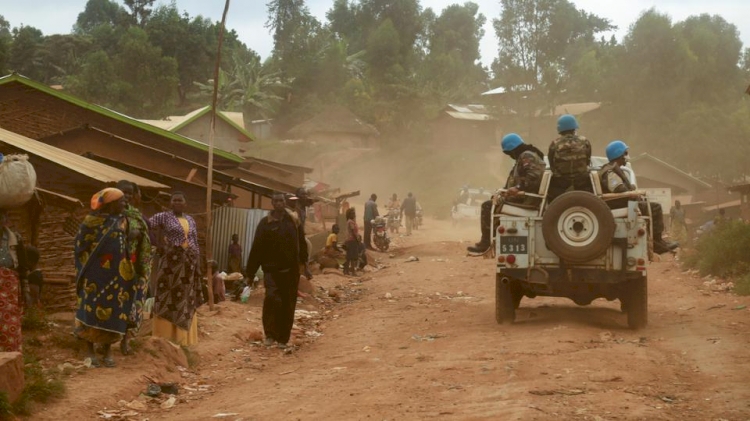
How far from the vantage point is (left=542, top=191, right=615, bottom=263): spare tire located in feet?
35.2

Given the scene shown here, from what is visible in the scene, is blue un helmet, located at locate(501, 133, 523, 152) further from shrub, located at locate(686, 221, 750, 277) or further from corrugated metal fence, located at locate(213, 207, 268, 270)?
shrub, located at locate(686, 221, 750, 277)

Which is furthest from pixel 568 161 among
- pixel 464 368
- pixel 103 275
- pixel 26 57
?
pixel 26 57

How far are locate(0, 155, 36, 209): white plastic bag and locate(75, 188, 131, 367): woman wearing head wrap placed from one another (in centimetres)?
57

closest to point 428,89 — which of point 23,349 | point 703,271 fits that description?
point 703,271

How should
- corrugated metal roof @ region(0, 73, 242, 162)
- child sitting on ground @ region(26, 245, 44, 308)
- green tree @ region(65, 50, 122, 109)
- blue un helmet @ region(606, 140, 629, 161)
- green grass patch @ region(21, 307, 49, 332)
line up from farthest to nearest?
green tree @ region(65, 50, 122, 109) → corrugated metal roof @ region(0, 73, 242, 162) → blue un helmet @ region(606, 140, 629, 161) → green grass patch @ region(21, 307, 49, 332) → child sitting on ground @ region(26, 245, 44, 308)

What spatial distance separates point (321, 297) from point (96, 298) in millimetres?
8735

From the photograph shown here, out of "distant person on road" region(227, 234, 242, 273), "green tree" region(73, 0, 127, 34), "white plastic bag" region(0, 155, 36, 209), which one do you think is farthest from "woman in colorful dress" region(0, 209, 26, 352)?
"green tree" region(73, 0, 127, 34)

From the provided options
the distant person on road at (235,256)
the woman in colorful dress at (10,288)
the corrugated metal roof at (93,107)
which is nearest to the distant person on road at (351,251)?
the distant person on road at (235,256)

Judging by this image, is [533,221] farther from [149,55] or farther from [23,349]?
[149,55]

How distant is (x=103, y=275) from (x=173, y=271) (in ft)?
4.58

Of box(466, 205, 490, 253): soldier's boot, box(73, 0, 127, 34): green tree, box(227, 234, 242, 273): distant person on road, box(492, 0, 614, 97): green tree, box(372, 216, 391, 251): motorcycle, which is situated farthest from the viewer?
box(73, 0, 127, 34): green tree

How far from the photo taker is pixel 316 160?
215 feet

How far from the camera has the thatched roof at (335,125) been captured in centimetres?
6794

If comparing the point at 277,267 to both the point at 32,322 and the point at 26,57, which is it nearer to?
the point at 32,322
